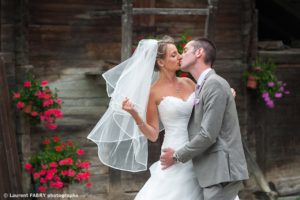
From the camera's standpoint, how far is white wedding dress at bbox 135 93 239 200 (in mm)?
5246

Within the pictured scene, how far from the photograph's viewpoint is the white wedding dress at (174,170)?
17.2ft

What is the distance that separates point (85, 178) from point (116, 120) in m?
1.84

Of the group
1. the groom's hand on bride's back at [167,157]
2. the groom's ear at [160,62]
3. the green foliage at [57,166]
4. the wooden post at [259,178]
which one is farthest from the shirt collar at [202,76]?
the wooden post at [259,178]

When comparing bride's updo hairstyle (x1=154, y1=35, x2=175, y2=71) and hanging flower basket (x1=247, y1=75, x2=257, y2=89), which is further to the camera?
hanging flower basket (x1=247, y1=75, x2=257, y2=89)

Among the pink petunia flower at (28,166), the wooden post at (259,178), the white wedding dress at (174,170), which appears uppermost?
the white wedding dress at (174,170)

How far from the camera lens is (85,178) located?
7.39m

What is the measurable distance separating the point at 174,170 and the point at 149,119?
0.47 meters

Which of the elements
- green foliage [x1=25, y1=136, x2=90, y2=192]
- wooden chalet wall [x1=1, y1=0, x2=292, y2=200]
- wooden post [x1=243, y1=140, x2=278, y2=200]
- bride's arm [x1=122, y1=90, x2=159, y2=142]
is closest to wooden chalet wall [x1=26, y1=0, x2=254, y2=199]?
wooden chalet wall [x1=1, y1=0, x2=292, y2=200]

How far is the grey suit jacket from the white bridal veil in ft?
2.38

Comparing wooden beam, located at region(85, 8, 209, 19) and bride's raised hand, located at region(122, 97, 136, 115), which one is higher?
wooden beam, located at region(85, 8, 209, 19)

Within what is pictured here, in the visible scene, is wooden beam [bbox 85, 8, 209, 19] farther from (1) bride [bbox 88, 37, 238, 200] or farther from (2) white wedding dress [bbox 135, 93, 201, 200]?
(2) white wedding dress [bbox 135, 93, 201, 200]

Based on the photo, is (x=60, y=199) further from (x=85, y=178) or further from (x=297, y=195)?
(x=297, y=195)

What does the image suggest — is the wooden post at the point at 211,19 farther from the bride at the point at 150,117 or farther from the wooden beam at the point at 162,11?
the bride at the point at 150,117

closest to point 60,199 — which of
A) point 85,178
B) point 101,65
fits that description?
point 85,178
